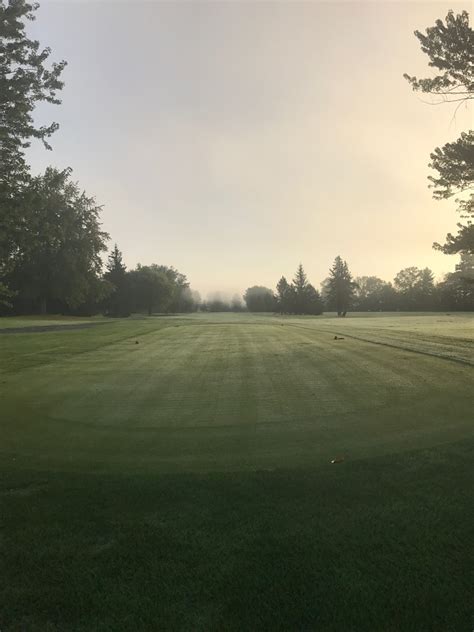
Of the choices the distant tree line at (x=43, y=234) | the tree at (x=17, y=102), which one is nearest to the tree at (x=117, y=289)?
the distant tree line at (x=43, y=234)

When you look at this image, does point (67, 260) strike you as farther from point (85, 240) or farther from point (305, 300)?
point (305, 300)

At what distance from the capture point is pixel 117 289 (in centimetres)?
8150

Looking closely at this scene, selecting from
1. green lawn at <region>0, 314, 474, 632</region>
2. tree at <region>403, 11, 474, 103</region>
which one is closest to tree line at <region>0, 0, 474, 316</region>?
tree at <region>403, 11, 474, 103</region>

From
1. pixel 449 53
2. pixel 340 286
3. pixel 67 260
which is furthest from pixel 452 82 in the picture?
pixel 340 286

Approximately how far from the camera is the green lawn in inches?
112

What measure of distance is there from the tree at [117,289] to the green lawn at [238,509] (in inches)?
2934

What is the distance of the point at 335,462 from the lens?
5227 mm

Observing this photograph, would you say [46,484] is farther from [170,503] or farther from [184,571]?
[184,571]

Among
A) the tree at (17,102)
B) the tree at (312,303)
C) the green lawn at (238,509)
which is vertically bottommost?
the green lawn at (238,509)

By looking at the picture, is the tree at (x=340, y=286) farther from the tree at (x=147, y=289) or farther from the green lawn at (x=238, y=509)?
the green lawn at (x=238, y=509)

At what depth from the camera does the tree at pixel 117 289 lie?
267 ft

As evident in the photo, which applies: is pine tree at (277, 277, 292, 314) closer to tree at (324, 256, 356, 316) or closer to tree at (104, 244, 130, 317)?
tree at (324, 256, 356, 316)

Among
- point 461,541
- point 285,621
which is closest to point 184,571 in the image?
point 285,621

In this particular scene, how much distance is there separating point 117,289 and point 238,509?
80.5 m
